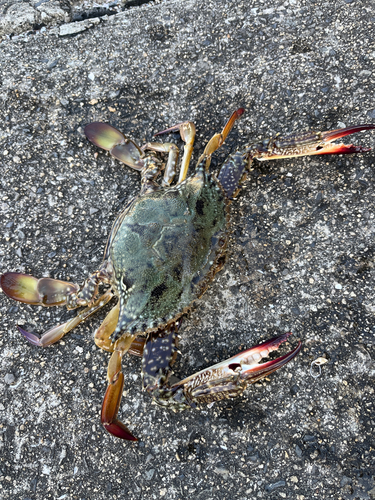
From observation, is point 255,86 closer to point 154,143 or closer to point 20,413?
point 154,143

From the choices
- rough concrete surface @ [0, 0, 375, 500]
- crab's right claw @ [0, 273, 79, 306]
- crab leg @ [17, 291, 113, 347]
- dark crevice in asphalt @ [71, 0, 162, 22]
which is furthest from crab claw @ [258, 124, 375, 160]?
dark crevice in asphalt @ [71, 0, 162, 22]

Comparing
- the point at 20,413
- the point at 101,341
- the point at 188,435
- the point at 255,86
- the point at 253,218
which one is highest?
the point at 255,86

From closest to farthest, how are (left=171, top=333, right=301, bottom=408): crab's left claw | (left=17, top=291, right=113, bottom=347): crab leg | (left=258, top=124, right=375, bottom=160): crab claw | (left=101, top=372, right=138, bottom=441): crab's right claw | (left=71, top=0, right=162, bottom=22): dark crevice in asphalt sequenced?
(left=171, top=333, right=301, bottom=408): crab's left claw, (left=101, top=372, right=138, bottom=441): crab's right claw, (left=258, top=124, right=375, bottom=160): crab claw, (left=17, top=291, right=113, bottom=347): crab leg, (left=71, top=0, right=162, bottom=22): dark crevice in asphalt

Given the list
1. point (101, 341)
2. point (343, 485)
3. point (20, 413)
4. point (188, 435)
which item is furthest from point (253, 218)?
point (20, 413)

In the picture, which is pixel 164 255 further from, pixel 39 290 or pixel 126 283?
pixel 39 290

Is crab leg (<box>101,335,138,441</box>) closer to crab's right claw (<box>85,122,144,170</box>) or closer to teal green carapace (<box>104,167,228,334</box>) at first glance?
teal green carapace (<box>104,167,228,334</box>)

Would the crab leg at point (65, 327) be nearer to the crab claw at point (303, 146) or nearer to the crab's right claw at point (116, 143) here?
the crab's right claw at point (116, 143)

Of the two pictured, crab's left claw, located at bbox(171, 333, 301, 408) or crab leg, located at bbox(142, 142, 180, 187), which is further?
crab leg, located at bbox(142, 142, 180, 187)

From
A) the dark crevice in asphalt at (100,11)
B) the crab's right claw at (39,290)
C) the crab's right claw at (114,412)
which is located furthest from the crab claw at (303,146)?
the dark crevice in asphalt at (100,11)
